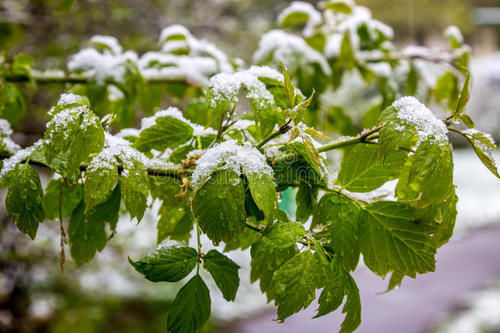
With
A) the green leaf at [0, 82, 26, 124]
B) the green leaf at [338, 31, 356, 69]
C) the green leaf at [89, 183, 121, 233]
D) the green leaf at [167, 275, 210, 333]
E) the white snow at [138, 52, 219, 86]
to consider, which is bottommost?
the green leaf at [167, 275, 210, 333]

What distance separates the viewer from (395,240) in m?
0.55

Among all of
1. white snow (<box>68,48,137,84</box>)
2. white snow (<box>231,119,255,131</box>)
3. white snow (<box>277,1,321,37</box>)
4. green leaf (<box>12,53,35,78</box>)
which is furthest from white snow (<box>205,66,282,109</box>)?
white snow (<box>277,1,321,37</box>)

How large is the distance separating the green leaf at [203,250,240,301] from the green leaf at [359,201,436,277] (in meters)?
0.18

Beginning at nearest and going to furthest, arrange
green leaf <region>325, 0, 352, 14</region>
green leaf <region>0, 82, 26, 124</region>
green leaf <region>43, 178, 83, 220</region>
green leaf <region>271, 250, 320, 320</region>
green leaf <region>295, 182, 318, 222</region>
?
green leaf <region>271, 250, 320, 320</region>, green leaf <region>295, 182, 318, 222</region>, green leaf <region>43, 178, 83, 220</region>, green leaf <region>0, 82, 26, 124</region>, green leaf <region>325, 0, 352, 14</region>

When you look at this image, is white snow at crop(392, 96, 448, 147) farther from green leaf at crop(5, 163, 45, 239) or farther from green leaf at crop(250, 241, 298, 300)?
green leaf at crop(5, 163, 45, 239)

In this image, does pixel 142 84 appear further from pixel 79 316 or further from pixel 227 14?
pixel 227 14

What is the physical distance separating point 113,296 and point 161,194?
361 centimetres

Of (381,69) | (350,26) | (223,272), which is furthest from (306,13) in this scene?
(223,272)

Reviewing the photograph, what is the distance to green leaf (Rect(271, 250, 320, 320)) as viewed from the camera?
46 centimetres

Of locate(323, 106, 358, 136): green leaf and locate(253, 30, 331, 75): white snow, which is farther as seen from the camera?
locate(323, 106, 358, 136): green leaf

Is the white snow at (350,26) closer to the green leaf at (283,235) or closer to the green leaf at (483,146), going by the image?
the green leaf at (483,146)

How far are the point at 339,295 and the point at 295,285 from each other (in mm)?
72

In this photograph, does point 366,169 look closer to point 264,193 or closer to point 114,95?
point 264,193

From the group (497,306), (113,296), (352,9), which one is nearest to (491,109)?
(497,306)
